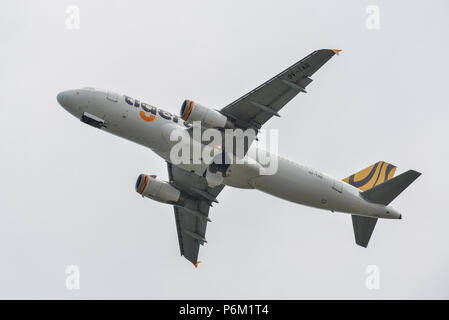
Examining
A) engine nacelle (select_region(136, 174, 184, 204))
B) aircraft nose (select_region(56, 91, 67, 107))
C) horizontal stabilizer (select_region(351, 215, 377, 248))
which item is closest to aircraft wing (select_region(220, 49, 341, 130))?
engine nacelle (select_region(136, 174, 184, 204))

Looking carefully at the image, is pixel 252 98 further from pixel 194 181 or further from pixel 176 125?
pixel 194 181

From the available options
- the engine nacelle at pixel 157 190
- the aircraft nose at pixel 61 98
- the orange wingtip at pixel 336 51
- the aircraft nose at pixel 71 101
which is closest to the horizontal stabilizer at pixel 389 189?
the orange wingtip at pixel 336 51

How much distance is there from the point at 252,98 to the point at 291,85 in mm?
3149

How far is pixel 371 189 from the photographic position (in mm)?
52062

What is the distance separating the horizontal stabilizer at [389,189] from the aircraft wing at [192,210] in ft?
42.8

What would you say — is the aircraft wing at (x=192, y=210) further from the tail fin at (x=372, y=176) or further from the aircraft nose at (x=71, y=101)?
the tail fin at (x=372, y=176)

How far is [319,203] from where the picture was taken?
169 feet

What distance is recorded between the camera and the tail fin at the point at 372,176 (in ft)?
179

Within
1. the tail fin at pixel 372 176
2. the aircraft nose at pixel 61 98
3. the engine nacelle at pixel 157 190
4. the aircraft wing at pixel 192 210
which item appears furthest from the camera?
the aircraft wing at pixel 192 210

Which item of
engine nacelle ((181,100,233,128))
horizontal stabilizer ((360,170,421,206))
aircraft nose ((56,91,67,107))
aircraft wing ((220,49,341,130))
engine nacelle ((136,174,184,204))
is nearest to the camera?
aircraft wing ((220,49,341,130))

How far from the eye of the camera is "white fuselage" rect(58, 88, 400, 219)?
47.0 meters

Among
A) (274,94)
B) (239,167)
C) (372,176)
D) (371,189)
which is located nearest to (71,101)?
(239,167)

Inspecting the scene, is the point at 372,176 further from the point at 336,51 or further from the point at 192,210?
the point at 192,210

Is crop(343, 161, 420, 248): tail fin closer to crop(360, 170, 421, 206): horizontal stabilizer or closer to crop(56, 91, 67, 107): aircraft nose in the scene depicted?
crop(360, 170, 421, 206): horizontal stabilizer
